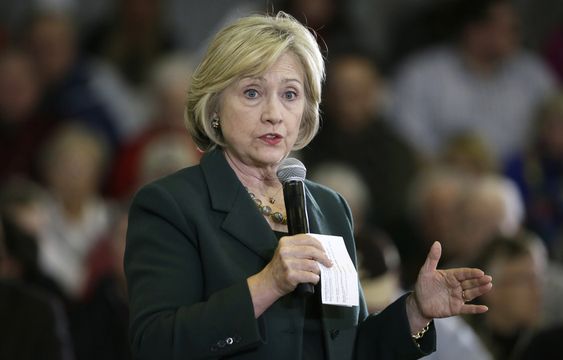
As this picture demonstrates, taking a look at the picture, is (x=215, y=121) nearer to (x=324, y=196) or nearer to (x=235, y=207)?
(x=235, y=207)

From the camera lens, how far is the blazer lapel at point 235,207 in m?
2.78

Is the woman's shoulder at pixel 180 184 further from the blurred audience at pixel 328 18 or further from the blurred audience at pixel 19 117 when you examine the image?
the blurred audience at pixel 328 18

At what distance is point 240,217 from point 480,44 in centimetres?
524

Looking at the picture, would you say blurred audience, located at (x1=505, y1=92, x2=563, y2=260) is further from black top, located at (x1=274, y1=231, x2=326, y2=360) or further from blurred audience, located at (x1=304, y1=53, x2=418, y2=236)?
black top, located at (x1=274, y1=231, x2=326, y2=360)

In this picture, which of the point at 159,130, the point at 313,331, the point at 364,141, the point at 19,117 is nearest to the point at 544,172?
the point at 364,141

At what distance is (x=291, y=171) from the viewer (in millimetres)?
2754

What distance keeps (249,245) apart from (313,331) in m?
0.22

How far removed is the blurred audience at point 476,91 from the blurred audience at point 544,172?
0.32m

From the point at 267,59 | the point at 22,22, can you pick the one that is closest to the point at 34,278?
the point at 22,22

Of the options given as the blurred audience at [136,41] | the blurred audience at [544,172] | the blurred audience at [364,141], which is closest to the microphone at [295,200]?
the blurred audience at [544,172]

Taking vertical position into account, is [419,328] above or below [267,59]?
below

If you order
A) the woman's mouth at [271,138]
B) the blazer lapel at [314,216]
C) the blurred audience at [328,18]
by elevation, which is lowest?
the blazer lapel at [314,216]

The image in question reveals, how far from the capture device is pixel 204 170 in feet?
9.45

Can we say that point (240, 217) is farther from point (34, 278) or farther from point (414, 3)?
→ point (414, 3)
